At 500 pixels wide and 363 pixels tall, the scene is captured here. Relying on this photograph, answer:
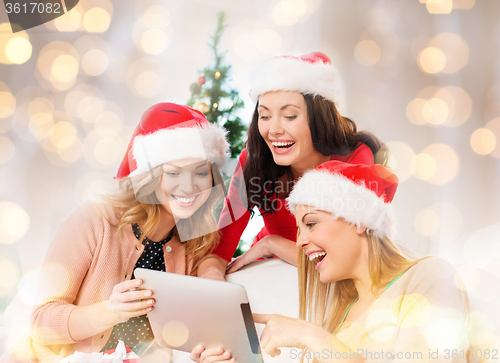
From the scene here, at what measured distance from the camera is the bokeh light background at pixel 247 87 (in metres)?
1.73

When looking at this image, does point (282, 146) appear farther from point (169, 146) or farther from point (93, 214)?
point (93, 214)

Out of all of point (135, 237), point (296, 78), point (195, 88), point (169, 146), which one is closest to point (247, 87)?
point (195, 88)

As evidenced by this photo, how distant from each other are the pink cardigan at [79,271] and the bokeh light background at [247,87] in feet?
2.42

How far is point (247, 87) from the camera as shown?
2332mm

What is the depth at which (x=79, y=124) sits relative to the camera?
2.32 m

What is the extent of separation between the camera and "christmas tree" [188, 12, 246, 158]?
2213 millimetres

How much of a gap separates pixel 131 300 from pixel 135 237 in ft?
0.93

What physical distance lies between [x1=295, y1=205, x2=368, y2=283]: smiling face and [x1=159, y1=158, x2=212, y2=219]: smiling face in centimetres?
37

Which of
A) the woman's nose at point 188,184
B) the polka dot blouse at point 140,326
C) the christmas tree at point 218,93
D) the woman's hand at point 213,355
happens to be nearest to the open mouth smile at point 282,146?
the woman's nose at point 188,184

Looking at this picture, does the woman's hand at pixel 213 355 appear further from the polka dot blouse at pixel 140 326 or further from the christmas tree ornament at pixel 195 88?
the christmas tree ornament at pixel 195 88

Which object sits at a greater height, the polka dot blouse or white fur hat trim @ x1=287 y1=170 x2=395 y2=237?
white fur hat trim @ x1=287 y1=170 x2=395 y2=237

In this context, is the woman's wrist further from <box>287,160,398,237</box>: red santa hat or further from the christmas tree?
the christmas tree

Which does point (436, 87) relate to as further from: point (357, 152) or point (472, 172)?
point (357, 152)

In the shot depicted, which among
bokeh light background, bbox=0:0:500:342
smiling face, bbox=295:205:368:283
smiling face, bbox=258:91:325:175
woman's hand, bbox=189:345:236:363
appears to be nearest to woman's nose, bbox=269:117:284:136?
smiling face, bbox=258:91:325:175
